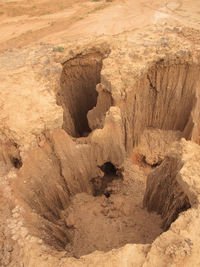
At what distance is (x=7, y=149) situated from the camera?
6.44 metres

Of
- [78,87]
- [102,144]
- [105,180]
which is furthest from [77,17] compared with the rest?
[105,180]

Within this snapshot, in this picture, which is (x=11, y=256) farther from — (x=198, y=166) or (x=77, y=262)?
(x=198, y=166)

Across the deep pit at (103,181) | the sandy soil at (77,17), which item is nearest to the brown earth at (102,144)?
the deep pit at (103,181)

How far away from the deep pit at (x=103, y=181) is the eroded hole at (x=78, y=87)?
47mm

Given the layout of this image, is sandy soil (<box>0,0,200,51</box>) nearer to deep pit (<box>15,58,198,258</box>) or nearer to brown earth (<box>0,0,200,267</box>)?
brown earth (<box>0,0,200,267</box>)

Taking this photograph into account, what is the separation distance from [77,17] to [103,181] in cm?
1112

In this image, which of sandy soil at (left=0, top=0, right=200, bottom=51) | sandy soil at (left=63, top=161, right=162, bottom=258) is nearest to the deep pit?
sandy soil at (left=63, top=161, right=162, bottom=258)

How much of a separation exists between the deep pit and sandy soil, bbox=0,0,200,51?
10.3 ft

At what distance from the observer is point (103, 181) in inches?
343

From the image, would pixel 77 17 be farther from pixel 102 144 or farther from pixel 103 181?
pixel 103 181

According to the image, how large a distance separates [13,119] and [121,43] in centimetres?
596

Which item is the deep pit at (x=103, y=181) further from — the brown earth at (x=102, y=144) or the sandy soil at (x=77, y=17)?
the sandy soil at (x=77, y=17)

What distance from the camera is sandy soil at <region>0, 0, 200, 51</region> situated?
11984 mm

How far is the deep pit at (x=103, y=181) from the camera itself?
586 centimetres
